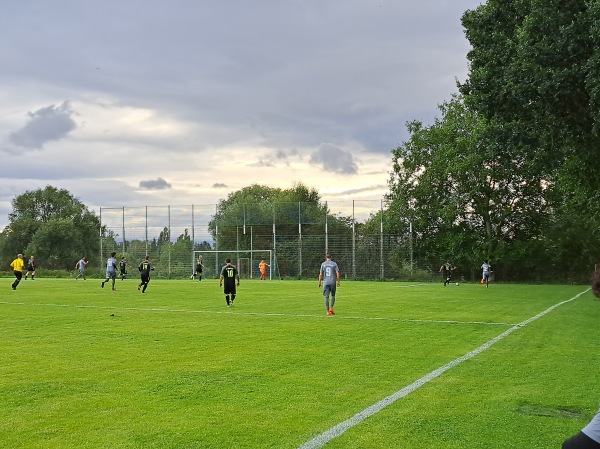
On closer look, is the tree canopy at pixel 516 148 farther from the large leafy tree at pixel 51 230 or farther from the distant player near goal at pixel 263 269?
the large leafy tree at pixel 51 230

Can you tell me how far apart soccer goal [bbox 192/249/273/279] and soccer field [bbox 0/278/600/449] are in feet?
138

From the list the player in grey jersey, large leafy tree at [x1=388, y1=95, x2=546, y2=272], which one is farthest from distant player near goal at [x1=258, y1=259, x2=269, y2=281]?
the player in grey jersey

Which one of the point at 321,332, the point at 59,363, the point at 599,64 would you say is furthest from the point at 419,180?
the point at 59,363

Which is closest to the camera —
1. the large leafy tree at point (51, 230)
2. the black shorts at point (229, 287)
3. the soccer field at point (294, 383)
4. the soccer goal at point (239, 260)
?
the soccer field at point (294, 383)

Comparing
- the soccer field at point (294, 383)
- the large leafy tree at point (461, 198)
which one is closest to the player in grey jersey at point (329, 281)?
the soccer field at point (294, 383)

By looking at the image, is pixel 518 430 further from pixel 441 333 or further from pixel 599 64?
pixel 599 64

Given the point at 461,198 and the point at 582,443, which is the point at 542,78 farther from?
the point at 461,198

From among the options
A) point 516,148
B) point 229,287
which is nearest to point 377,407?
point 229,287

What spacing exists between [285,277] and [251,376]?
49.4 m

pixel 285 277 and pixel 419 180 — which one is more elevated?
pixel 419 180

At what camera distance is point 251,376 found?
9367 mm

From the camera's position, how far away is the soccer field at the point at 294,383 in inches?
251

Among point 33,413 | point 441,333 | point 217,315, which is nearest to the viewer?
point 33,413

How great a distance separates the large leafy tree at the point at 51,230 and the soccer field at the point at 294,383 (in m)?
70.9
